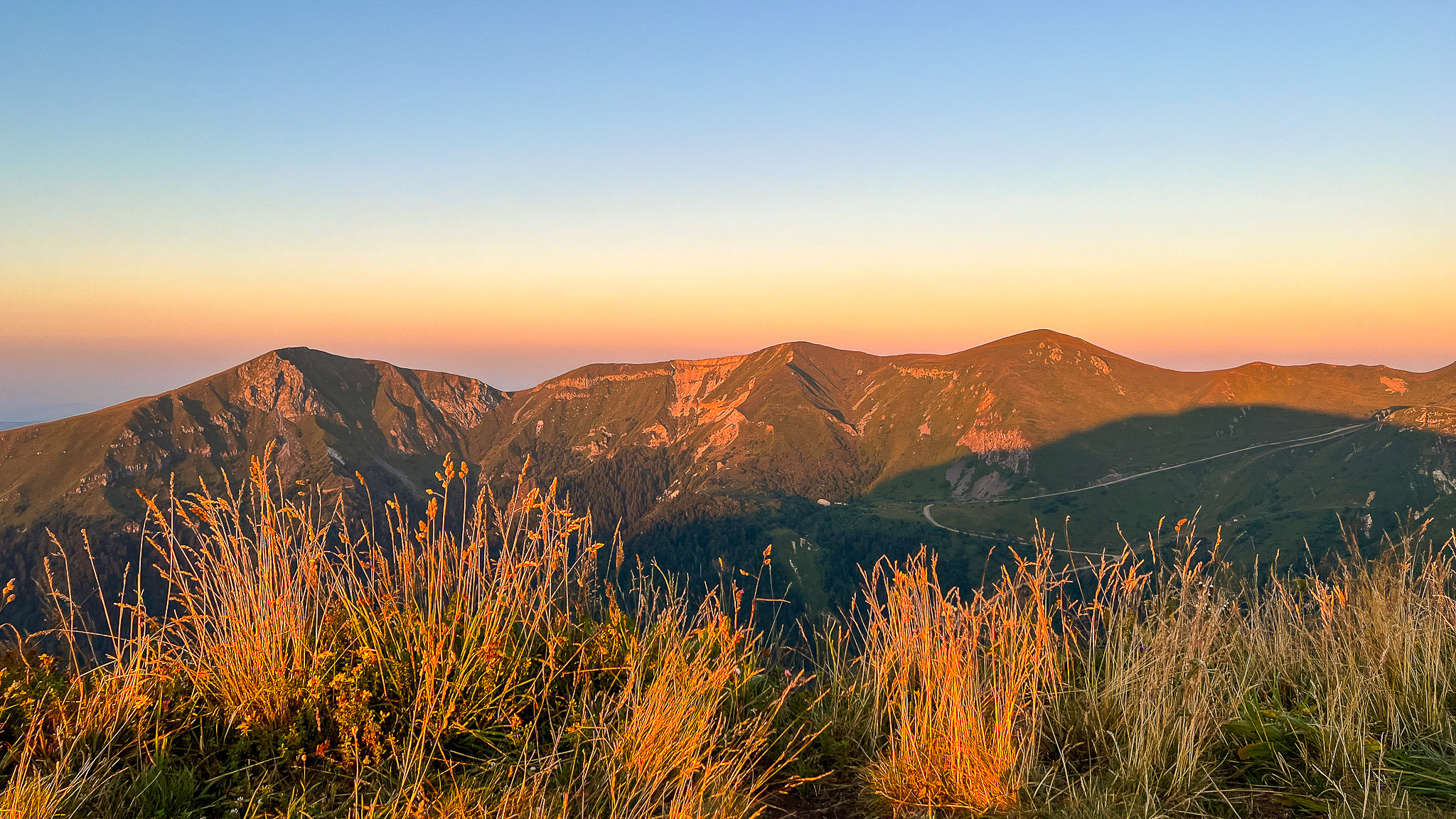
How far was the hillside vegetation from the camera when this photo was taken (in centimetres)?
379

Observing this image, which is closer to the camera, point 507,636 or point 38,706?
point 38,706

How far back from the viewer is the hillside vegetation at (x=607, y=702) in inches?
149

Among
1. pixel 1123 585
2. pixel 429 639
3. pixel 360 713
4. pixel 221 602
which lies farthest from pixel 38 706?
pixel 1123 585

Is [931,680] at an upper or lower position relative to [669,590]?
lower

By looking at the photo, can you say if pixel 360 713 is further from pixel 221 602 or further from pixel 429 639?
pixel 221 602

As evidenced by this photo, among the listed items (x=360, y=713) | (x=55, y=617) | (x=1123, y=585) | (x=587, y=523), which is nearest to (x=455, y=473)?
(x=587, y=523)

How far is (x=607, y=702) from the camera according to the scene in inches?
165

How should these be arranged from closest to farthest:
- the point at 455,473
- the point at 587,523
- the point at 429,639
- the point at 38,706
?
the point at 38,706 < the point at 429,639 < the point at 455,473 < the point at 587,523

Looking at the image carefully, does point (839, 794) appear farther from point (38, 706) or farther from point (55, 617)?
point (55, 617)

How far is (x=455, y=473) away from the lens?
14.9 ft

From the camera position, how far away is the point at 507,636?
4.64m

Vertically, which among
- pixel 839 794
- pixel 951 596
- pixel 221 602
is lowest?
pixel 839 794

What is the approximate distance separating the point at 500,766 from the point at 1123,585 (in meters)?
4.11

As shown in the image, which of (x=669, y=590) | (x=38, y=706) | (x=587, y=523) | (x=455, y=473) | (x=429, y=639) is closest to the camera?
(x=38, y=706)
